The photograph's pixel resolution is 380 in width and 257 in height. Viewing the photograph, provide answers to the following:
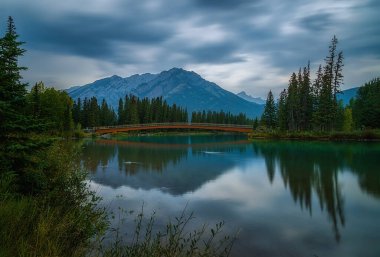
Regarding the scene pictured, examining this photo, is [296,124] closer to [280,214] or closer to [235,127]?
[235,127]

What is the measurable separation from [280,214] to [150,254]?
10.4 metres

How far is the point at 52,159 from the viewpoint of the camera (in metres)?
13.6

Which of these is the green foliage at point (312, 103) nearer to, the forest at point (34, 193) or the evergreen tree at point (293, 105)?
the evergreen tree at point (293, 105)

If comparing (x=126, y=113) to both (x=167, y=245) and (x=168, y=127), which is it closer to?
(x=168, y=127)

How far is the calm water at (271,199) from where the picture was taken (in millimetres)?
11617

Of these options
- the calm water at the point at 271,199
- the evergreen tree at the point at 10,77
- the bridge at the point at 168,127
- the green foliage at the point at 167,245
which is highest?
→ the evergreen tree at the point at 10,77

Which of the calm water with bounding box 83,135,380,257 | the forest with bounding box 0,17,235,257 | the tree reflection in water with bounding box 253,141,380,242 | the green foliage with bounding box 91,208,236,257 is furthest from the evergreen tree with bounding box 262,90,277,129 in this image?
the forest with bounding box 0,17,235,257

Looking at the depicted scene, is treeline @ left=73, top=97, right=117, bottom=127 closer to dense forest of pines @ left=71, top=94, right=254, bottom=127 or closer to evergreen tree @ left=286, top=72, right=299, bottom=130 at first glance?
dense forest of pines @ left=71, top=94, right=254, bottom=127

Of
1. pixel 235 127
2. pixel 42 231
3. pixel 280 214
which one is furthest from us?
pixel 235 127

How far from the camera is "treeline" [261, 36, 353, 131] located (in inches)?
2825

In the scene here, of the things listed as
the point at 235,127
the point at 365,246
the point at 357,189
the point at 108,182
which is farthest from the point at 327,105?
the point at 365,246

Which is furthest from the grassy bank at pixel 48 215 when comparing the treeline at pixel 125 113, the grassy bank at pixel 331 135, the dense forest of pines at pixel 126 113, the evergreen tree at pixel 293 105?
the dense forest of pines at pixel 126 113

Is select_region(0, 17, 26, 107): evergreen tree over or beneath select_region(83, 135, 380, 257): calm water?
over

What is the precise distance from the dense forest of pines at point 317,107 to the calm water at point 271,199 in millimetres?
42710
